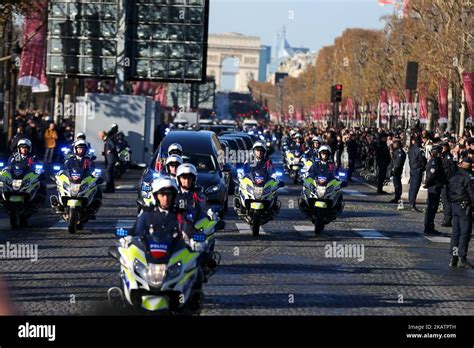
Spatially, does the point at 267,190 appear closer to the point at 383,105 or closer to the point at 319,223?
the point at 319,223

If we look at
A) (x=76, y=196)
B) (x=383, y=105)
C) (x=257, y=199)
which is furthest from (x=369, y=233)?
(x=383, y=105)

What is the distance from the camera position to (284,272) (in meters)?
17.2

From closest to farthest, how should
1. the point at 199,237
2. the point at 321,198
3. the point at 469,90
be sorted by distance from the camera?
the point at 199,237
the point at 321,198
the point at 469,90

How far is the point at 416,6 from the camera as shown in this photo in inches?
2434

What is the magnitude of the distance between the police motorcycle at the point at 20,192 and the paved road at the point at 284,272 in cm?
39

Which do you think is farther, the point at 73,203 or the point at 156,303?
the point at 73,203

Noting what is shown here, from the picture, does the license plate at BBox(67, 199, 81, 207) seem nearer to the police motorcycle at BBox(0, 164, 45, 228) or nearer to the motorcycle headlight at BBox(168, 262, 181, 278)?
the police motorcycle at BBox(0, 164, 45, 228)

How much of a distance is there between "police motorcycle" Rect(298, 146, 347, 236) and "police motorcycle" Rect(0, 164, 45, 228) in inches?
185

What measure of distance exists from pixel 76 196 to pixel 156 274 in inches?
415

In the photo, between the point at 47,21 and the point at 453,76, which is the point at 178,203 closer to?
the point at 47,21

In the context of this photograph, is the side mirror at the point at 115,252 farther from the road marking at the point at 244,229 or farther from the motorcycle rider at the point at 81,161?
the road marking at the point at 244,229

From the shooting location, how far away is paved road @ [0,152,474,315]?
551 inches

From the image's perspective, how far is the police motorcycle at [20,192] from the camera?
22.5m
